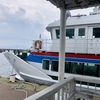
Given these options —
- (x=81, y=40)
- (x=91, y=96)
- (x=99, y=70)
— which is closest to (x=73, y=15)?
(x=81, y=40)

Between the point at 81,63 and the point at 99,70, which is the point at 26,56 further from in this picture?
the point at 99,70

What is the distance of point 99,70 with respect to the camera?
14.2 feet

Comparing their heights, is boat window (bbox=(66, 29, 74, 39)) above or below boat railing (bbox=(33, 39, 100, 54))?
above

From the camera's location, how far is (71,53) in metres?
5.02

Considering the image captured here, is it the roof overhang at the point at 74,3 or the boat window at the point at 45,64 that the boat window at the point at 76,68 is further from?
the roof overhang at the point at 74,3

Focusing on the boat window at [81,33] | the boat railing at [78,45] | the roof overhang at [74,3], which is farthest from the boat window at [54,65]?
the roof overhang at [74,3]

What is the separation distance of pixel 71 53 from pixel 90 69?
974mm

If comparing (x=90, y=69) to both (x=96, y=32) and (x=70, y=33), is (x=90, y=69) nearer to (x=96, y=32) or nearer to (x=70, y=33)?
(x=96, y=32)

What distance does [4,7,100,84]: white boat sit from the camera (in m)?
4.62

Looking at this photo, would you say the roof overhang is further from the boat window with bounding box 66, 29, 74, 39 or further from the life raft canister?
the life raft canister

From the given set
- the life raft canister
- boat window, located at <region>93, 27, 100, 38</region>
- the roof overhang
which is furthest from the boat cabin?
the roof overhang

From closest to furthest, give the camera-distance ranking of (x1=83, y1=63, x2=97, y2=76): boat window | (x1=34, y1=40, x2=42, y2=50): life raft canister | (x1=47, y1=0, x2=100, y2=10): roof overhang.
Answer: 1. (x1=47, y1=0, x2=100, y2=10): roof overhang
2. (x1=83, y1=63, x2=97, y2=76): boat window
3. (x1=34, y1=40, x2=42, y2=50): life raft canister

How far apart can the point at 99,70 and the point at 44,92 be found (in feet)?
12.1

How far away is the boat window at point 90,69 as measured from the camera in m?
4.41
